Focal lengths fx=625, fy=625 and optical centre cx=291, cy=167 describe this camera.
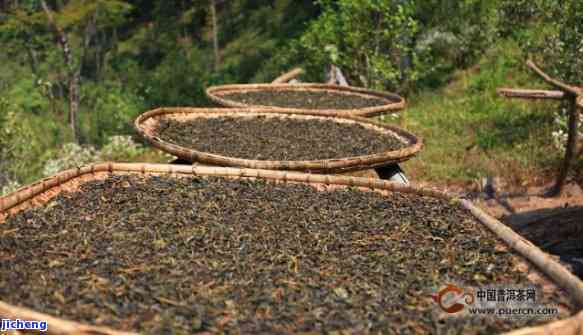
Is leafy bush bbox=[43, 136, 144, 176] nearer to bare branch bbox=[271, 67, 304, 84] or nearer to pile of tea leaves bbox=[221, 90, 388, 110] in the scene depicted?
bare branch bbox=[271, 67, 304, 84]

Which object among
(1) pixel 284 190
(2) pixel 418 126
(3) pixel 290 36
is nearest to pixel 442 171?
(2) pixel 418 126

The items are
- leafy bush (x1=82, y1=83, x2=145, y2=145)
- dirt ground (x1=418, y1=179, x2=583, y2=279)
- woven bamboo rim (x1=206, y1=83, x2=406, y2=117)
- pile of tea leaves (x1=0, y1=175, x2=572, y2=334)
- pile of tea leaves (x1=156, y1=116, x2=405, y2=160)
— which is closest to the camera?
pile of tea leaves (x1=0, y1=175, x2=572, y2=334)

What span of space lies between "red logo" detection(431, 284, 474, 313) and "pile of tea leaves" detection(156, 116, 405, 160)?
5.12 feet

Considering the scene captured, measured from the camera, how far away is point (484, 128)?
724cm

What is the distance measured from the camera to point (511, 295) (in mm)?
1908

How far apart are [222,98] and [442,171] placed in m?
2.34

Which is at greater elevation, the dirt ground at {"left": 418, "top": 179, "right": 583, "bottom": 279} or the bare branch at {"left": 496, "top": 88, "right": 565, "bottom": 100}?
the bare branch at {"left": 496, "top": 88, "right": 565, "bottom": 100}

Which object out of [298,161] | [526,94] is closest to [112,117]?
[526,94]

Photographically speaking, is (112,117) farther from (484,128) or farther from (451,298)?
(451,298)

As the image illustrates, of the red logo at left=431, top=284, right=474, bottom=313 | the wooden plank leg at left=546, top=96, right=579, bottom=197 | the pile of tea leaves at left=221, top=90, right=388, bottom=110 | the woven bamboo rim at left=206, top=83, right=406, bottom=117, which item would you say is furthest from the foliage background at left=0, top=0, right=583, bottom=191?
the red logo at left=431, top=284, right=474, bottom=313

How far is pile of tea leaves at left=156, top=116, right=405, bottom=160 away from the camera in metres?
3.48

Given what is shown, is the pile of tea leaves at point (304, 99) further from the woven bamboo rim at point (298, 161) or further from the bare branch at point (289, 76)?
the bare branch at point (289, 76)

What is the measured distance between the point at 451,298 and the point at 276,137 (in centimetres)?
211

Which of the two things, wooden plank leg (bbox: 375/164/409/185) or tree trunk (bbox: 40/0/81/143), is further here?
tree trunk (bbox: 40/0/81/143)
